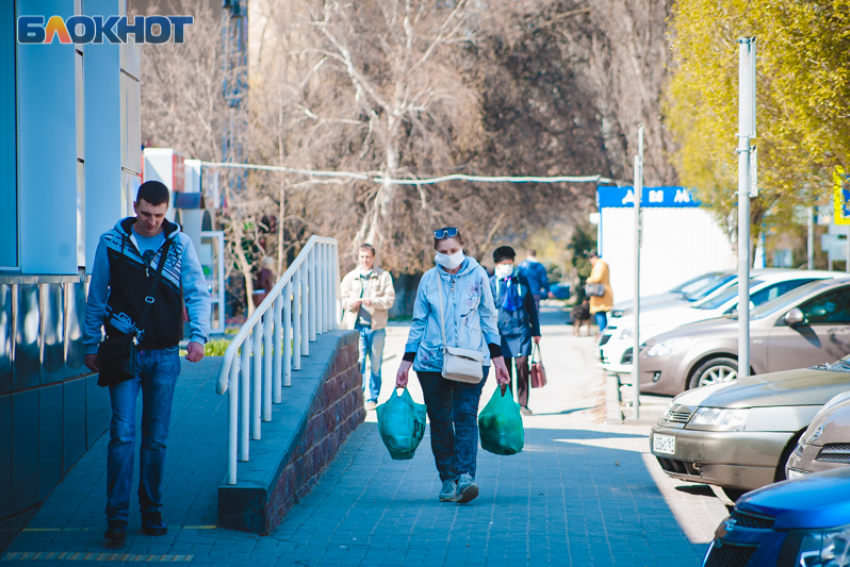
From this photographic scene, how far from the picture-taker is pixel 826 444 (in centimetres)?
514

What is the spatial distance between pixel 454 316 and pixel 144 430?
2110mm

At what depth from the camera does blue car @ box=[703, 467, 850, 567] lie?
10.7ft

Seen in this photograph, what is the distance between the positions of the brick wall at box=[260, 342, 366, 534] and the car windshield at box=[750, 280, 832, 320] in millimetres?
4815

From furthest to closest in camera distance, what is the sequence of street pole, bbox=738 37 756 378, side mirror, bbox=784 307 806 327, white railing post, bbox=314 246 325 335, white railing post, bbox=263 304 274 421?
side mirror, bbox=784 307 806 327 < white railing post, bbox=314 246 325 335 < street pole, bbox=738 37 756 378 < white railing post, bbox=263 304 274 421

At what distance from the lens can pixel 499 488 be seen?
23.4ft

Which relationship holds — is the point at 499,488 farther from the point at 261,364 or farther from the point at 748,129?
the point at 748,129

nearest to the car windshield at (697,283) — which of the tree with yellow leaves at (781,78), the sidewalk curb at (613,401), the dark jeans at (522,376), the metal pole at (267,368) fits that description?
the tree with yellow leaves at (781,78)

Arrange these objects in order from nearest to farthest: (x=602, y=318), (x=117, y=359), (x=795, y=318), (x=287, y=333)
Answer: (x=117, y=359) < (x=287, y=333) < (x=795, y=318) < (x=602, y=318)

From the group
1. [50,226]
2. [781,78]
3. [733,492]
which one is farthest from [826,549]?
[781,78]

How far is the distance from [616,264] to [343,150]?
10809mm

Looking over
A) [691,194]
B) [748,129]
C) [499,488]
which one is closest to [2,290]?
[499,488]

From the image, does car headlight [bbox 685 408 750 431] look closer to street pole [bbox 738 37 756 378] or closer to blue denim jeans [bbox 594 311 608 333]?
street pole [bbox 738 37 756 378]

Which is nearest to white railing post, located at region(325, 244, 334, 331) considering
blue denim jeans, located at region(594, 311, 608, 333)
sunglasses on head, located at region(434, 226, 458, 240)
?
sunglasses on head, located at region(434, 226, 458, 240)

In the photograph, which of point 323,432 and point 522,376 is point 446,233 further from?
point 522,376
